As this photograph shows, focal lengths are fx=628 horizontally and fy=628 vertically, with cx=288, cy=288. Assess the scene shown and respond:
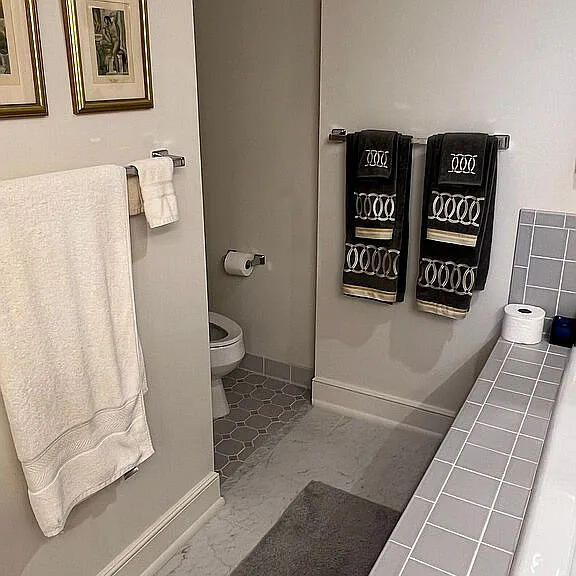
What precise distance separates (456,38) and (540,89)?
0.34m

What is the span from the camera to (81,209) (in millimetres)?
1372

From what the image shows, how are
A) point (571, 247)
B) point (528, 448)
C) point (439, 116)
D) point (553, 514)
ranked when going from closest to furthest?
point (553, 514) → point (528, 448) → point (571, 247) → point (439, 116)

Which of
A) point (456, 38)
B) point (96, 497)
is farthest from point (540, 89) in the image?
point (96, 497)

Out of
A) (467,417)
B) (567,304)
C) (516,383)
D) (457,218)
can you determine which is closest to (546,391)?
(516,383)

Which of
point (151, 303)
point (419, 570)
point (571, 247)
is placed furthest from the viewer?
point (571, 247)

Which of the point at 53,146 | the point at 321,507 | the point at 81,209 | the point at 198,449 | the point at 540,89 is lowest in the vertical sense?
the point at 321,507

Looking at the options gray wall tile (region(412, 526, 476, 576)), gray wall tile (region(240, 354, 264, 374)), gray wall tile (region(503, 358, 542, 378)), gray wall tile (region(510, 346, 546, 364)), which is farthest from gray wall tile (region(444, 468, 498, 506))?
gray wall tile (region(240, 354, 264, 374))

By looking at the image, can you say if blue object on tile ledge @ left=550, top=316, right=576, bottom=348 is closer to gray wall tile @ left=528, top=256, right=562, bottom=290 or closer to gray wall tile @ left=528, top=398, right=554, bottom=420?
gray wall tile @ left=528, top=256, right=562, bottom=290

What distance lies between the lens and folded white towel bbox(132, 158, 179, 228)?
1559 millimetres

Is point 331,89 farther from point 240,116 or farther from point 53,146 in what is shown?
point 53,146

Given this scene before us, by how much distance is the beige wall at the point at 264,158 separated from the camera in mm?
2617

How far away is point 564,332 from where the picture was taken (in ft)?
7.12

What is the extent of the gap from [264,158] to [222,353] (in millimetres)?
889

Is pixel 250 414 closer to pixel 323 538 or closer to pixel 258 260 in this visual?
pixel 258 260
